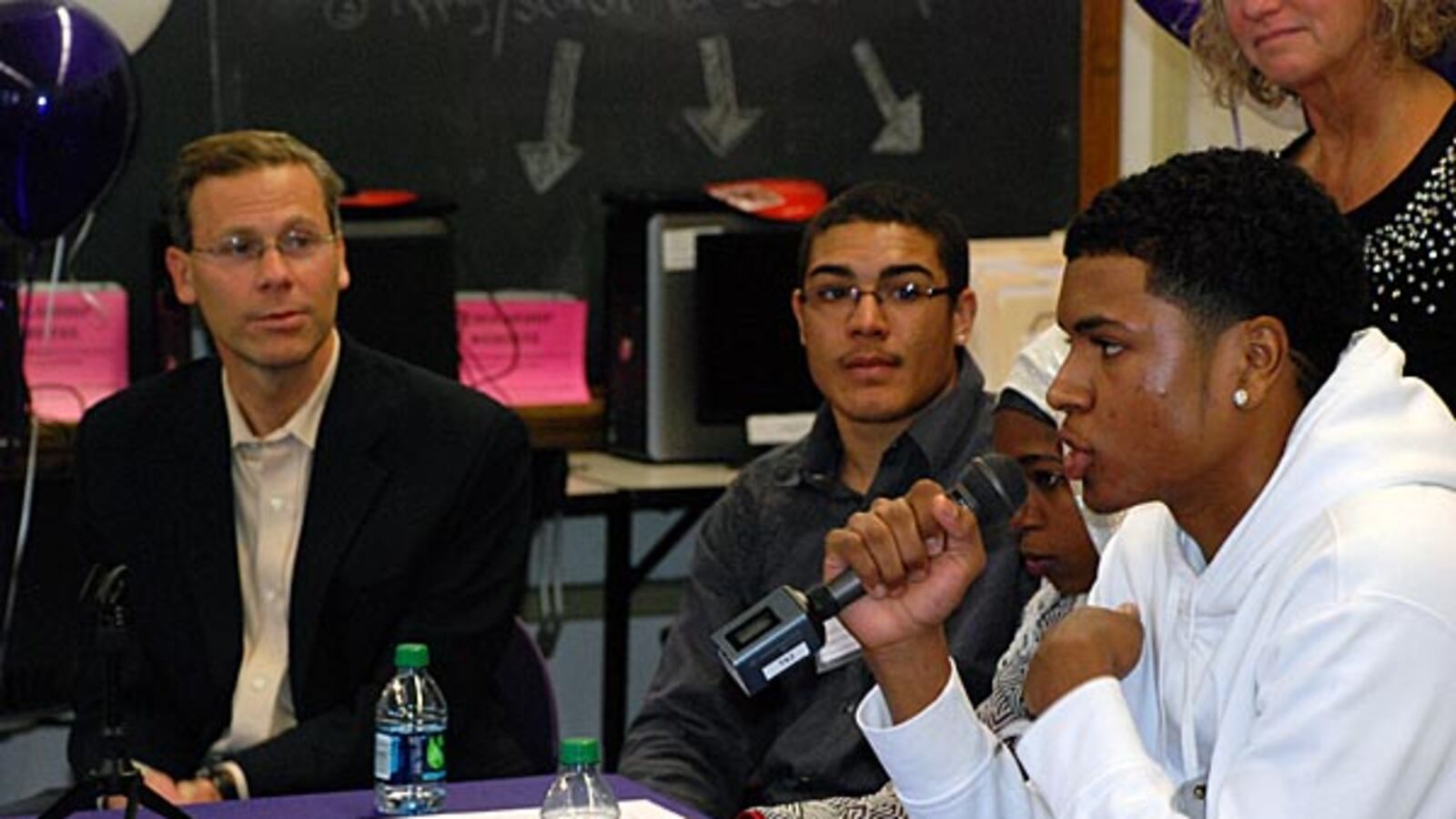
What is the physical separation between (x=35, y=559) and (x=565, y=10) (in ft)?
5.32

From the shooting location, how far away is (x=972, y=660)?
328 centimetres

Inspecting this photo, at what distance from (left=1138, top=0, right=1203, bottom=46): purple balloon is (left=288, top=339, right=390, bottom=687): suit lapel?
136cm

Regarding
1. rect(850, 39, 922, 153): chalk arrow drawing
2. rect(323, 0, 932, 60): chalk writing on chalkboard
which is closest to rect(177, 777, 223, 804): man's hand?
rect(323, 0, 932, 60): chalk writing on chalkboard

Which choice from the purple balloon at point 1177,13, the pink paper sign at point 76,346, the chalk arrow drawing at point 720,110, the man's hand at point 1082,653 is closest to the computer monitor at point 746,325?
the chalk arrow drawing at point 720,110

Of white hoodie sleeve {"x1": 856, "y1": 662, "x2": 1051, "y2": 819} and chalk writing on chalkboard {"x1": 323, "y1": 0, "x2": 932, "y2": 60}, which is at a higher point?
chalk writing on chalkboard {"x1": 323, "y1": 0, "x2": 932, "y2": 60}

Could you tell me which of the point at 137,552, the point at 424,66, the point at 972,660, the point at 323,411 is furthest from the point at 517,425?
the point at 424,66

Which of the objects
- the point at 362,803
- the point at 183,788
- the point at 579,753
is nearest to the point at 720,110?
the point at 183,788

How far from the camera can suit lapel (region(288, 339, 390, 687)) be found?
3.62 metres

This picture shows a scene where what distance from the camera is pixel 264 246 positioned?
12.4 ft

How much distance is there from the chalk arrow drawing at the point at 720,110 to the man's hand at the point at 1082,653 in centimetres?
340

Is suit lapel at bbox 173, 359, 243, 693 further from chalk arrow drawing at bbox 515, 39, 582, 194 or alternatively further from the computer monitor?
chalk arrow drawing at bbox 515, 39, 582, 194

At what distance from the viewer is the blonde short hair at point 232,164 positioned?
12.6ft

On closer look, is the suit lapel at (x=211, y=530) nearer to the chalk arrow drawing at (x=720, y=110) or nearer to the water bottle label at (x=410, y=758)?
the water bottle label at (x=410, y=758)

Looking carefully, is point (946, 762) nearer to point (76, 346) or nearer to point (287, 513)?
point (287, 513)
